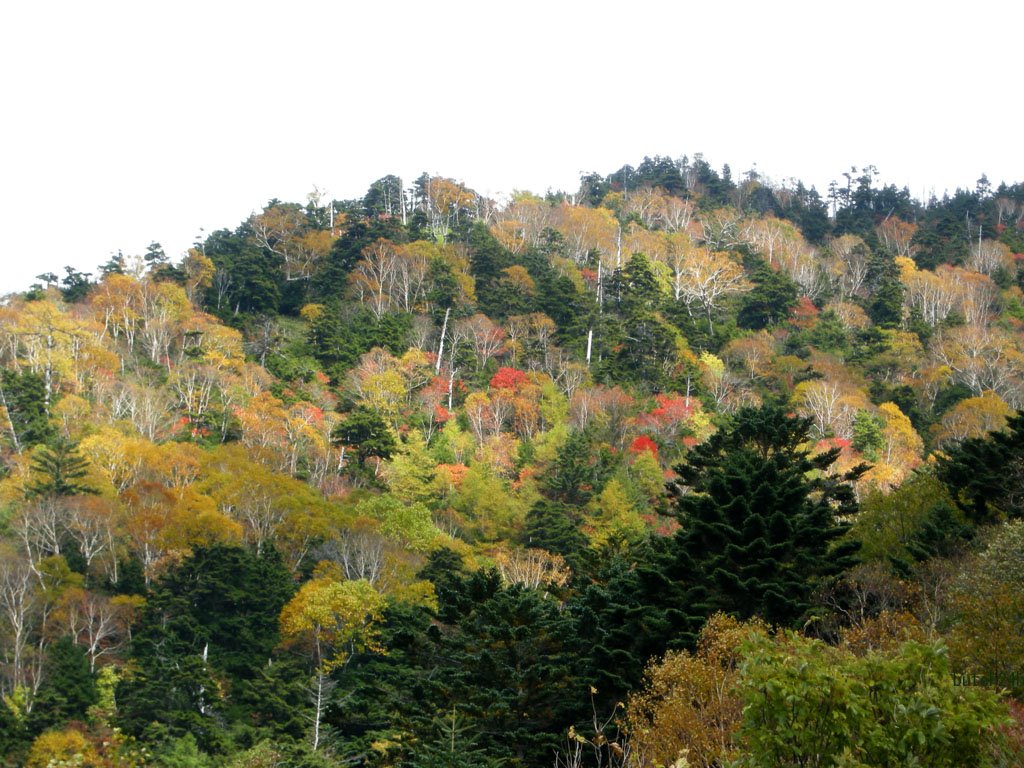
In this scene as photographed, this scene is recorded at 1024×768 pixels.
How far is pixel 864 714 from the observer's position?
9.73 m

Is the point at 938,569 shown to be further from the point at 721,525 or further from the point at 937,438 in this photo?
the point at 937,438

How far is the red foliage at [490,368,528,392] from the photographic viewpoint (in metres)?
53.2

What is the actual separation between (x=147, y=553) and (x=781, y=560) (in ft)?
76.8

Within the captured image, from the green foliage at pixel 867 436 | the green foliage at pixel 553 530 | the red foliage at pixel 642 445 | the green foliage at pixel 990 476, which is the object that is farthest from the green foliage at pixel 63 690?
the green foliage at pixel 867 436

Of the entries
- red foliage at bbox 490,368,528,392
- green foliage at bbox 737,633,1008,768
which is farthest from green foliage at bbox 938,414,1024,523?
red foliage at bbox 490,368,528,392

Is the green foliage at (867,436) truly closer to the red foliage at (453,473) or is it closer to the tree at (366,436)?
the red foliage at (453,473)

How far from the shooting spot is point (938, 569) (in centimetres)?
2086

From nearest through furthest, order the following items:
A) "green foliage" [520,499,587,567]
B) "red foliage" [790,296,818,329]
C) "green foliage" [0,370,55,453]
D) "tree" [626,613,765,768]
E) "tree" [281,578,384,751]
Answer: "tree" [626,613,765,768] < "tree" [281,578,384,751] < "green foliage" [520,499,587,567] < "green foliage" [0,370,55,453] < "red foliage" [790,296,818,329]

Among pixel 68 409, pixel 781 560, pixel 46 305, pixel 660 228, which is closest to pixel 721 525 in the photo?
pixel 781 560

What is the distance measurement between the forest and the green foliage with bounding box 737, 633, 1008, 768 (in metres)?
0.05

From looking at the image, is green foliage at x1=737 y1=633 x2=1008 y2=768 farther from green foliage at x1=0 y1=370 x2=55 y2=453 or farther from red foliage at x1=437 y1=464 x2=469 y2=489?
green foliage at x1=0 y1=370 x2=55 y2=453

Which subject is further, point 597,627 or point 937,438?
→ point 937,438

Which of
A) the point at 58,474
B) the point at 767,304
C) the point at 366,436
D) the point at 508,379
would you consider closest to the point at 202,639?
the point at 58,474

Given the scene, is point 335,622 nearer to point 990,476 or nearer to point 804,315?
point 990,476
